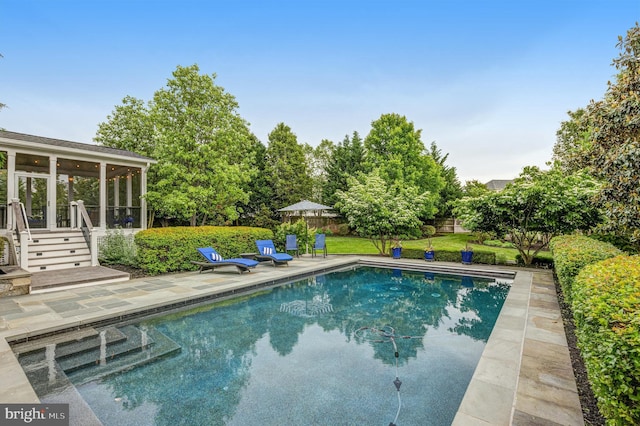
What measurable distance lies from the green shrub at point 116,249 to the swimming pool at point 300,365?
4.72m

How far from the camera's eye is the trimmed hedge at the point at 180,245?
9.03 m

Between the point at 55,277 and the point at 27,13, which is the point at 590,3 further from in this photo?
the point at 27,13

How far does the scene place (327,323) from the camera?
5.89 meters

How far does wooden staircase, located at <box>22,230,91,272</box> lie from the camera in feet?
28.6

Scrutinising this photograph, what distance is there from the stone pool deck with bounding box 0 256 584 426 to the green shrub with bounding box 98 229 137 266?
1.80 metres

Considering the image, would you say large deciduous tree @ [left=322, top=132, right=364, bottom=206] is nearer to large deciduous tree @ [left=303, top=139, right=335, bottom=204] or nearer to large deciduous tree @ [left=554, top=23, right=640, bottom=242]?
large deciduous tree @ [left=303, top=139, right=335, bottom=204]

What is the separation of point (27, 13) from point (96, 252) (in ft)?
28.8

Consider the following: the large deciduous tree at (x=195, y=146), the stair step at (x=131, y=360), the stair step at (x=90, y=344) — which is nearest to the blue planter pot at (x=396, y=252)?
the large deciduous tree at (x=195, y=146)

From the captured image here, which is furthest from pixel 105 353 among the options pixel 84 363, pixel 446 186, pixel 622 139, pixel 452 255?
pixel 446 186

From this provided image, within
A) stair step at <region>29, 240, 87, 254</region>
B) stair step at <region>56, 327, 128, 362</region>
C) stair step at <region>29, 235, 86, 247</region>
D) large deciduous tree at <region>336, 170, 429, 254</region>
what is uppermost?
large deciduous tree at <region>336, 170, 429, 254</region>

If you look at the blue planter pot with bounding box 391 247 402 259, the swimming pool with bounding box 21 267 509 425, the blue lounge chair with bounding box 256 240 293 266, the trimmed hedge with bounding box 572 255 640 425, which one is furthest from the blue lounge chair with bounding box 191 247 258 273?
the trimmed hedge with bounding box 572 255 640 425

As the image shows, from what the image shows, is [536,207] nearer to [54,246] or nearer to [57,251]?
[57,251]

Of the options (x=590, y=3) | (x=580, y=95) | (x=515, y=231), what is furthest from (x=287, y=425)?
(x=580, y=95)

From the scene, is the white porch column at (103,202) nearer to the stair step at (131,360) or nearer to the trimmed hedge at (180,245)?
the trimmed hedge at (180,245)
